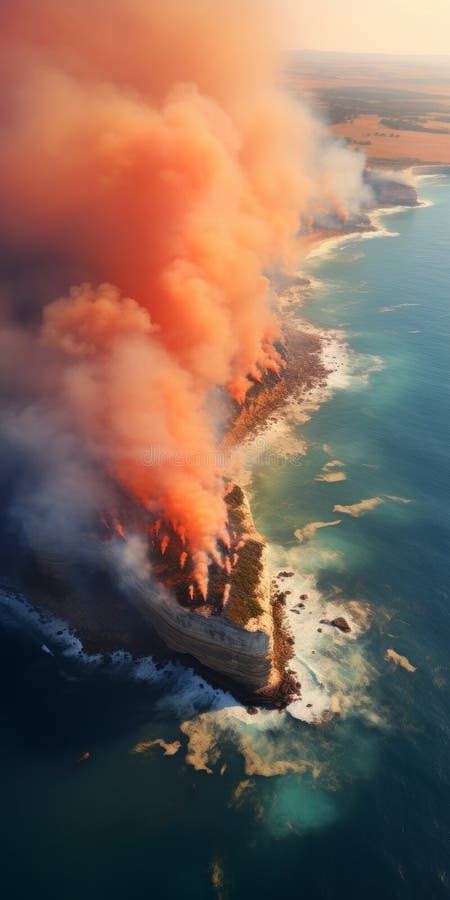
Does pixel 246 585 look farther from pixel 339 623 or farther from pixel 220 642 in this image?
pixel 339 623

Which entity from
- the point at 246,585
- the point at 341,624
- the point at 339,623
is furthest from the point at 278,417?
the point at 341,624

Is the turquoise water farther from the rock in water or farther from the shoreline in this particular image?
the shoreline

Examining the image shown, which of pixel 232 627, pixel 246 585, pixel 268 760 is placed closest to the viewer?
pixel 268 760

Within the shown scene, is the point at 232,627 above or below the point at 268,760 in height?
above

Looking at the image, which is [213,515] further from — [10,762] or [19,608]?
[10,762]

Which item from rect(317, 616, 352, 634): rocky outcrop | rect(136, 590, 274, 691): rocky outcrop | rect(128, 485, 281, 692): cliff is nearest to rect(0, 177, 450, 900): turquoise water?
rect(317, 616, 352, 634): rocky outcrop

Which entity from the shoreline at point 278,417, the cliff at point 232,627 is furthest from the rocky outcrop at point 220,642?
the shoreline at point 278,417

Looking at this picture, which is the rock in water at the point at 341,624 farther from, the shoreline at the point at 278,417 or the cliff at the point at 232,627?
the cliff at the point at 232,627

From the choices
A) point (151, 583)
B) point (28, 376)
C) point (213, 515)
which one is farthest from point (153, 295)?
point (151, 583)
